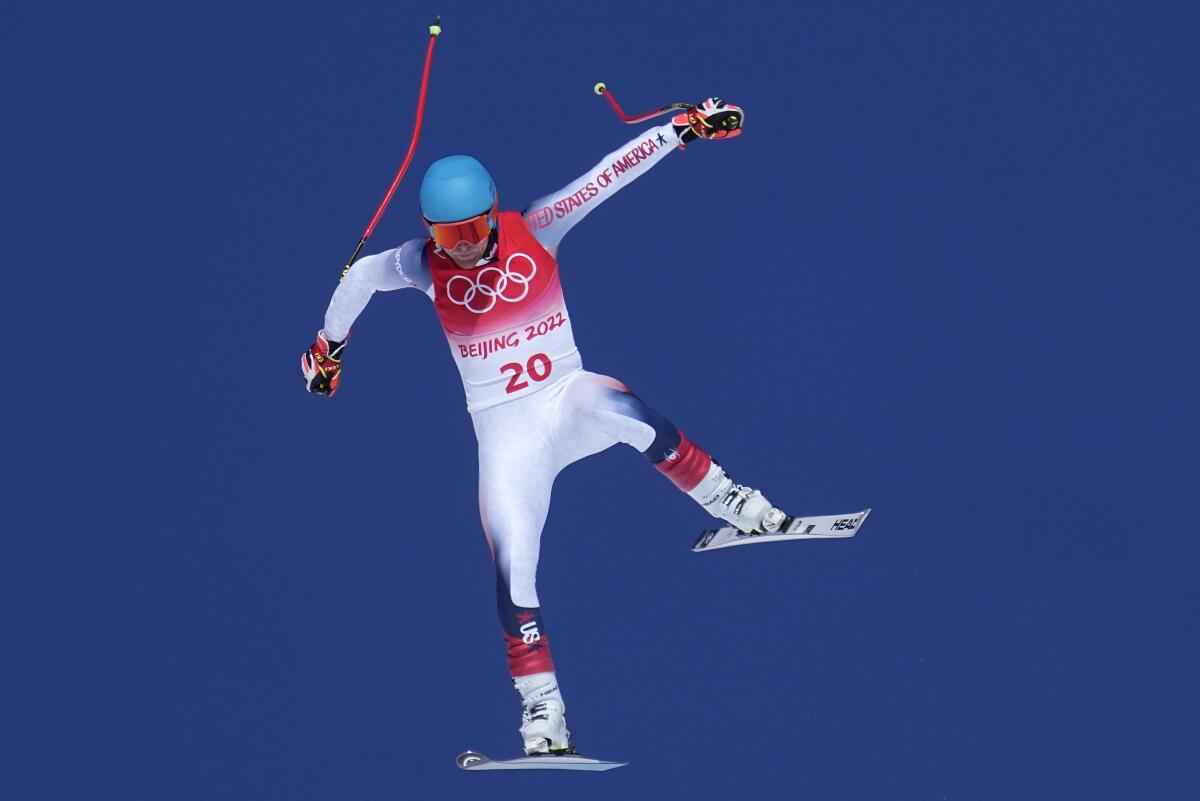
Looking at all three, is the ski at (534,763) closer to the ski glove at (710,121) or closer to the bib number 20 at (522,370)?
the bib number 20 at (522,370)

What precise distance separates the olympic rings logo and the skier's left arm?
12cm

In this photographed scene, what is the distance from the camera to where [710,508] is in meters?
5.68

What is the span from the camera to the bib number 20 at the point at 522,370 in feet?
18.3

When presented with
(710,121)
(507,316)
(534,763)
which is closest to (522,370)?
(507,316)

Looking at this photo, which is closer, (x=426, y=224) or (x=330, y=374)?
(x=426, y=224)

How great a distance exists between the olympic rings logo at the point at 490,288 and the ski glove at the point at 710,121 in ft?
1.61

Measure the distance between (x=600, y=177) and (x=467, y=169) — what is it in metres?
0.37

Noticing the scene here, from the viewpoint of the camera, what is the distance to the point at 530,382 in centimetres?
558

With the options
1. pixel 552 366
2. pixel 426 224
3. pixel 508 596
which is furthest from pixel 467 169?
pixel 508 596

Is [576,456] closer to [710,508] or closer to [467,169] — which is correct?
[710,508]

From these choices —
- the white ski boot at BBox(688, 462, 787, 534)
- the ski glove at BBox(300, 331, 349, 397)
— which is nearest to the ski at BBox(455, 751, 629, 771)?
the white ski boot at BBox(688, 462, 787, 534)

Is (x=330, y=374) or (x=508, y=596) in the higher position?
(x=330, y=374)

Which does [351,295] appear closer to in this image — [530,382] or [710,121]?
[530,382]

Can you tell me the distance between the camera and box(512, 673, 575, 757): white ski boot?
17.8 ft
